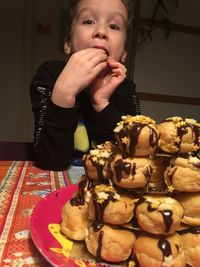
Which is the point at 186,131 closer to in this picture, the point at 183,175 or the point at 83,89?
the point at 183,175

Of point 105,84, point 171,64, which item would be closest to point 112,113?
point 105,84

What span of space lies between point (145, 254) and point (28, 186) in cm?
45

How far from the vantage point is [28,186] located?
32.2 inches

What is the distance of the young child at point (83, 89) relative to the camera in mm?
1006

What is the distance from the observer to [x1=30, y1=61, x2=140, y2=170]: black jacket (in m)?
1.00

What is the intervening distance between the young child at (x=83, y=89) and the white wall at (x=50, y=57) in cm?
167

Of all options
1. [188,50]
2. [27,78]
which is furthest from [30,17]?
[188,50]

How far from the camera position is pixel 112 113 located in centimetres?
114

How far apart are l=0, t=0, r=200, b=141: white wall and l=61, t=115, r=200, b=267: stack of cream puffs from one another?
2657mm

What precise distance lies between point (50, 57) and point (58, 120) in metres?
2.13

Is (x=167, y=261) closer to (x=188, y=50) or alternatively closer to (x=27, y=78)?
(x=27, y=78)

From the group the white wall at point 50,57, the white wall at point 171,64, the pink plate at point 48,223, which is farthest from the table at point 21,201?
the white wall at point 171,64

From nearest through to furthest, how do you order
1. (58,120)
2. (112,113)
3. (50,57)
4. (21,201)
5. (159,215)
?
1. (159,215)
2. (21,201)
3. (58,120)
4. (112,113)
5. (50,57)

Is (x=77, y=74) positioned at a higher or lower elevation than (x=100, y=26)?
lower
